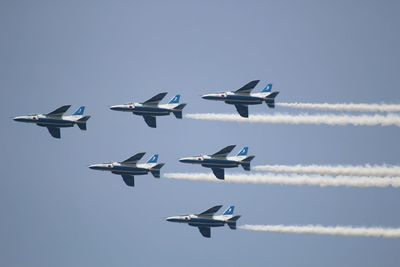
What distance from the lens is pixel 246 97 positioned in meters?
98.6

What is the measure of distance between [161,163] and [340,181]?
2055 cm

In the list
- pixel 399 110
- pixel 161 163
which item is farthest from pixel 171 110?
pixel 399 110

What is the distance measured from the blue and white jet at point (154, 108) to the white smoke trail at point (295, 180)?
288 inches

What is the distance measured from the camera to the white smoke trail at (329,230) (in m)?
86.4

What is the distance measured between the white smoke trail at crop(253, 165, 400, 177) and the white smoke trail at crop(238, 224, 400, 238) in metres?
5.83

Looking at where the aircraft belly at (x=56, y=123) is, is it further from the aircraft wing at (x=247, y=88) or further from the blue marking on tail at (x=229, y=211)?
the blue marking on tail at (x=229, y=211)

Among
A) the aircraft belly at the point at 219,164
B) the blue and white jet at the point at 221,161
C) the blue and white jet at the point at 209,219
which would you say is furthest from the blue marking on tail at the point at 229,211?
the aircraft belly at the point at 219,164

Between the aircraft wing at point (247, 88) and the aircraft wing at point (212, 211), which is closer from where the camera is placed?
the aircraft wing at point (247, 88)

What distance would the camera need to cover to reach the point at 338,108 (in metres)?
97.1

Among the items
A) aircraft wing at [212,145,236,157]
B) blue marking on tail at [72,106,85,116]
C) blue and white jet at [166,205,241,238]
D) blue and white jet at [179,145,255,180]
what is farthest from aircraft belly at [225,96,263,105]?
blue marking on tail at [72,106,85,116]

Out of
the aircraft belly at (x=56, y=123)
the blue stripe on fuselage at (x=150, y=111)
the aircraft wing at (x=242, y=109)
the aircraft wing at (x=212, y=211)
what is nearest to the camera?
the aircraft wing at (x=212, y=211)

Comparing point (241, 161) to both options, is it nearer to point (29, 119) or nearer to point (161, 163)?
point (161, 163)

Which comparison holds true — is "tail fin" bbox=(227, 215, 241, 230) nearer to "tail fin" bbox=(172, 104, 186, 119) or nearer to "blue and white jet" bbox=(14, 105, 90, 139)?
"tail fin" bbox=(172, 104, 186, 119)

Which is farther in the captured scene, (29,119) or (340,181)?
(29,119)
